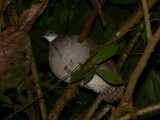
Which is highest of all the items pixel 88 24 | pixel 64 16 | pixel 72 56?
pixel 88 24

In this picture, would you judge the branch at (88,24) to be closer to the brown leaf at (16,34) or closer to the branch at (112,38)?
the branch at (112,38)

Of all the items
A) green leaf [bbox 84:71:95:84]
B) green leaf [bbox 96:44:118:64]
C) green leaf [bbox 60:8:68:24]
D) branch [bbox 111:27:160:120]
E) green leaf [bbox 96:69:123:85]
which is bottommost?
green leaf [bbox 60:8:68:24]

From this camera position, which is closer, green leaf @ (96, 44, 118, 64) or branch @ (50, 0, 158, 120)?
green leaf @ (96, 44, 118, 64)

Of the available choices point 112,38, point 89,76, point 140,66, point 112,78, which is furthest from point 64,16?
point 140,66

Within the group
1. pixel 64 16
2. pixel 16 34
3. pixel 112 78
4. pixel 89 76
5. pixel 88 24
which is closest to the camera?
pixel 112 78

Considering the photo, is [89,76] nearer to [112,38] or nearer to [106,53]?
[106,53]

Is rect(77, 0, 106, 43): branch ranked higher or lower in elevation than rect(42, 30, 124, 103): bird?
higher

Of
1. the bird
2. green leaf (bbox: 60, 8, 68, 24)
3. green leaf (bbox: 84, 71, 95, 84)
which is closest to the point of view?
green leaf (bbox: 84, 71, 95, 84)

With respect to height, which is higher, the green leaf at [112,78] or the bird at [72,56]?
the green leaf at [112,78]

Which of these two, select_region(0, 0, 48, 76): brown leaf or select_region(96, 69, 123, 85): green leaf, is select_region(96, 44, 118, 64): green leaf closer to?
select_region(96, 69, 123, 85): green leaf

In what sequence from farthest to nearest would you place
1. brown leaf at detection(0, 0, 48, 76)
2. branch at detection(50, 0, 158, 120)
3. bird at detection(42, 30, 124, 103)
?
bird at detection(42, 30, 124, 103), branch at detection(50, 0, 158, 120), brown leaf at detection(0, 0, 48, 76)

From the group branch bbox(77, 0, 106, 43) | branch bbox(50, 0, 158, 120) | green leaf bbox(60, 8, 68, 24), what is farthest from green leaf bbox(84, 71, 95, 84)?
green leaf bbox(60, 8, 68, 24)

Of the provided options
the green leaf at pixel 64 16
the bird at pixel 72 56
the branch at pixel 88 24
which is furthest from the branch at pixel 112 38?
the green leaf at pixel 64 16

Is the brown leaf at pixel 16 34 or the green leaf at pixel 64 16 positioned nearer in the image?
the brown leaf at pixel 16 34
